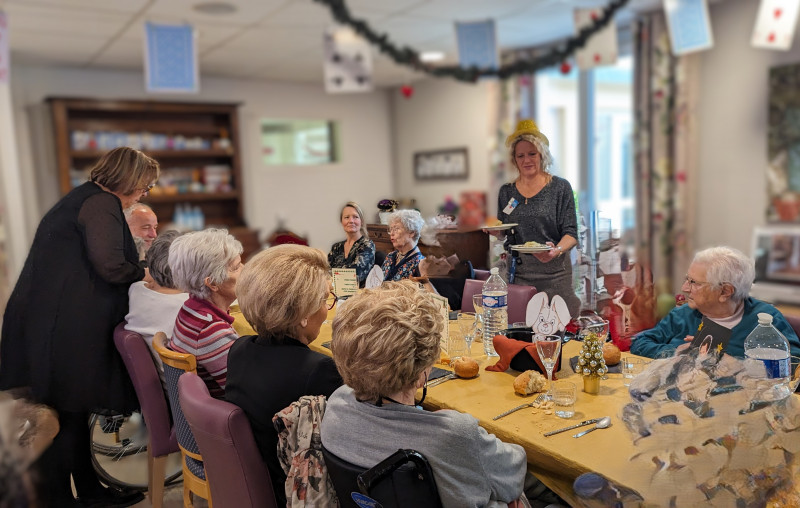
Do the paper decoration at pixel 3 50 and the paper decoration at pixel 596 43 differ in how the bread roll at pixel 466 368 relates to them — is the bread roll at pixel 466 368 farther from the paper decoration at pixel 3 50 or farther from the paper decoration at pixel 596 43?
the paper decoration at pixel 596 43

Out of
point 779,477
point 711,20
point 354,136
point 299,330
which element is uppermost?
point 711,20

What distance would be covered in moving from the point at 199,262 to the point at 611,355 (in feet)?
4.45

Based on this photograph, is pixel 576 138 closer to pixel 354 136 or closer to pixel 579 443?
pixel 354 136

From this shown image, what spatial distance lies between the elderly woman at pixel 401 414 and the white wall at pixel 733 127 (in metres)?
4.50

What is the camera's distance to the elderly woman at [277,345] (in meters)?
1.45

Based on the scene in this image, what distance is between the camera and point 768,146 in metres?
4.66

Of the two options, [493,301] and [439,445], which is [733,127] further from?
[439,445]

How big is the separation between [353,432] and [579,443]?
1.69 feet

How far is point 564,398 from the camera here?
1.53 meters

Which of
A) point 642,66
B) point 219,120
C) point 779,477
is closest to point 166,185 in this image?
point 219,120

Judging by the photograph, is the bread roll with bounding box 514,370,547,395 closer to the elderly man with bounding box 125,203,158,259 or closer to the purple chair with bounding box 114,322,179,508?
the purple chair with bounding box 114,322,179,508

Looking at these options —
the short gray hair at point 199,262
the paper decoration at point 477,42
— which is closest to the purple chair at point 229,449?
the short gray hair at point 199,262

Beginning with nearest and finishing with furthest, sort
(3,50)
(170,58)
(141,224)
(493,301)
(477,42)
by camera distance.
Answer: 1. (493,301)
2. (141,224)
3. (3,50)
4. (170,58)
5. (477,42)

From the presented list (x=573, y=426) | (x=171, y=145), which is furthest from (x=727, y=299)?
(x=171, y=145)
